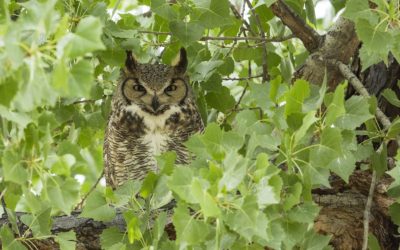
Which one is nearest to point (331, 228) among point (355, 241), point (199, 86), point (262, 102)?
point (355, 241)

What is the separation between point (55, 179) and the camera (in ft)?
4.14

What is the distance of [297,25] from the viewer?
6.91 feet

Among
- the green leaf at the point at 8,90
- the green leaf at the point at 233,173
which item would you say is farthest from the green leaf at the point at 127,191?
the green leaf at the point at 8,90

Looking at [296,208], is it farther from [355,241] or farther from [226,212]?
[355,241]

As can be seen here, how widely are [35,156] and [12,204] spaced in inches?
14.6

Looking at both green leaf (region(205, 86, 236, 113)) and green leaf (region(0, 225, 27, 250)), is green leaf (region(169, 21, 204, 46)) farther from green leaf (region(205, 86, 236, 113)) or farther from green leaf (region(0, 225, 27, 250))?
green leaf (region(0, 225, 27, 250))

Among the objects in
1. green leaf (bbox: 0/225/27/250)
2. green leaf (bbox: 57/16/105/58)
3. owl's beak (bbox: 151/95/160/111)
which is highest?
green leaf (bbox: 57/16/105/58)

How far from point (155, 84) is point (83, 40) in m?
1.56

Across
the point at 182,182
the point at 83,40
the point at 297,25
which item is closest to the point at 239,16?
the point at 297,25

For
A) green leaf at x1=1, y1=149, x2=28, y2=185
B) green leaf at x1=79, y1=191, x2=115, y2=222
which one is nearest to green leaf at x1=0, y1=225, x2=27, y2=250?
green leaf at x1=79, y1=191, x2=115, y2=222

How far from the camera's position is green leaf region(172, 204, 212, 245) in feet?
4.22

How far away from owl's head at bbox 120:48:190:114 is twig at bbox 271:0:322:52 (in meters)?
0.56

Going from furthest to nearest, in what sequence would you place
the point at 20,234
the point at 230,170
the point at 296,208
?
the point at 20,234 → the point at 296,208 → the point at 230,170

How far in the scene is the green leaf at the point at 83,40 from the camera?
3.41 ft
